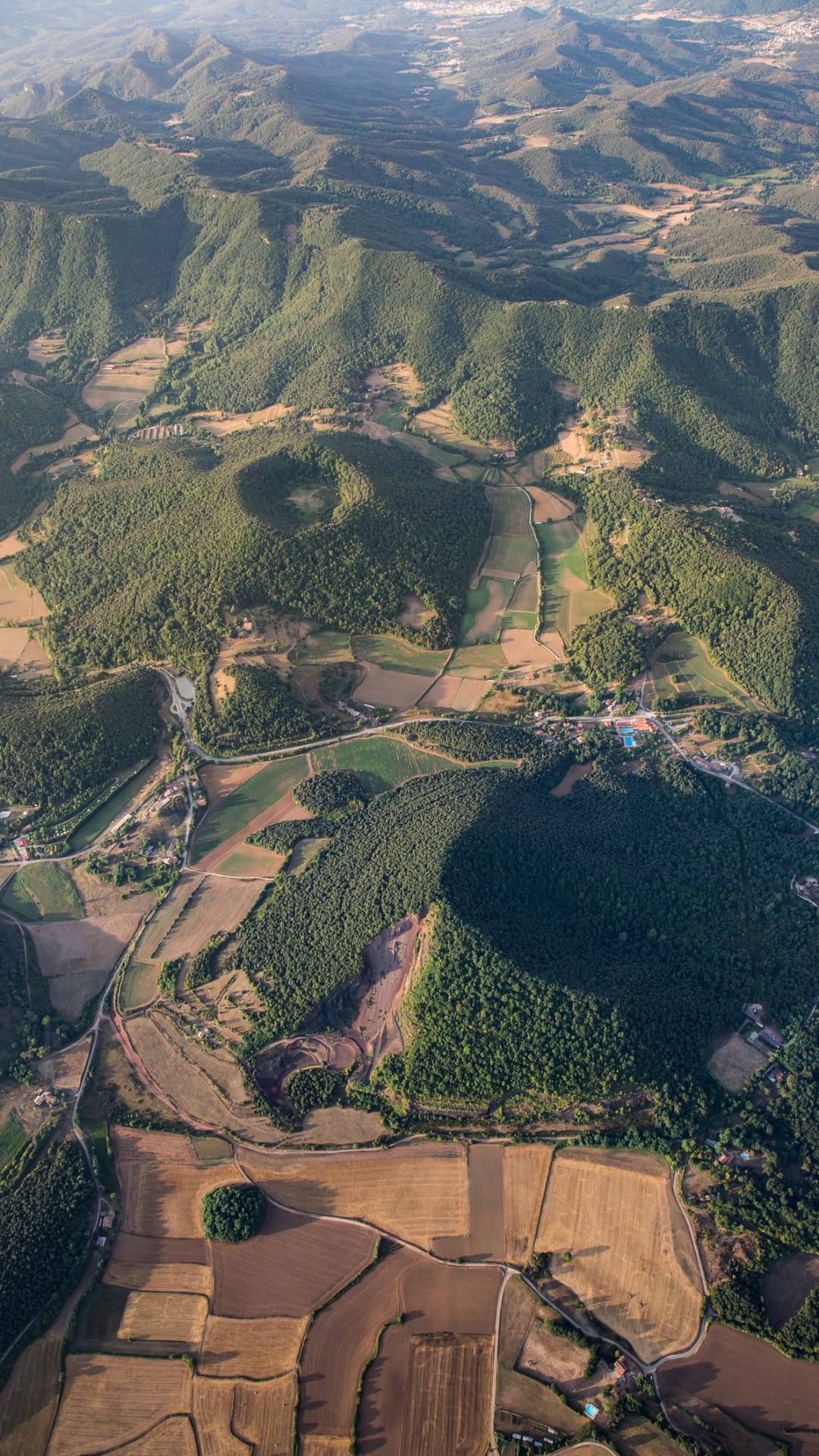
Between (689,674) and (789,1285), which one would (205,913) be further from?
(689,674)

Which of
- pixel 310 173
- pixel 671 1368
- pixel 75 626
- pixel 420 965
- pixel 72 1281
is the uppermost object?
pixel 310 173

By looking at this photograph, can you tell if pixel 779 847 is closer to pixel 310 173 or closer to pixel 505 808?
pixel 505 808

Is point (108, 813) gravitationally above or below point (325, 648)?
below

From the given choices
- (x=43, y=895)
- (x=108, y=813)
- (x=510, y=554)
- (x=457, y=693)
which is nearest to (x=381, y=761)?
(x=457, y=693)

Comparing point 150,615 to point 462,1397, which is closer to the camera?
point 462,1397

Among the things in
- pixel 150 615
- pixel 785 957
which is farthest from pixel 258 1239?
pixel 150 615

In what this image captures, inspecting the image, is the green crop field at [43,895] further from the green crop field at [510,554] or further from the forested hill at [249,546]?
the green crop field at [510,554]
